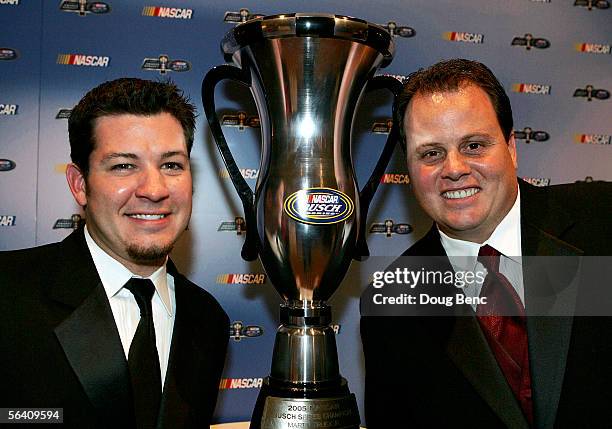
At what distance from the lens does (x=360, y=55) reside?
114 cm

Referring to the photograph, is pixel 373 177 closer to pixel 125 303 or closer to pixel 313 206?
pixel 313 206

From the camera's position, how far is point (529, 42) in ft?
5.93

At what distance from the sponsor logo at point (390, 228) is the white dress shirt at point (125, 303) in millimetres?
705

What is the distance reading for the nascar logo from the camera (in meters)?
1.65

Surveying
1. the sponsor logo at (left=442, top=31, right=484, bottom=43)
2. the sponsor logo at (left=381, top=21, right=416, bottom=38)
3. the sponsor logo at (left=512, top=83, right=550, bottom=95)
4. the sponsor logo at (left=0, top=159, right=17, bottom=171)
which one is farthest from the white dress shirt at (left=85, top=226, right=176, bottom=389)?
the sponsor logo at (left=512, top=83, right=550, bottom=95)

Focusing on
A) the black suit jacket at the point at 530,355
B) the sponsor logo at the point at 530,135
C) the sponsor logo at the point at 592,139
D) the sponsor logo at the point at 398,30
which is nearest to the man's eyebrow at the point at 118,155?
the black suit jacket at the point at 530,355

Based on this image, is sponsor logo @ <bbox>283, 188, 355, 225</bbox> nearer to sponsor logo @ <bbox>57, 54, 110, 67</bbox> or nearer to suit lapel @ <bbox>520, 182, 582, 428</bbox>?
suit lapel @ <bbox>520, 182, 582, 428</bbox>

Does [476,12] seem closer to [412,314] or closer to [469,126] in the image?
[469,126]

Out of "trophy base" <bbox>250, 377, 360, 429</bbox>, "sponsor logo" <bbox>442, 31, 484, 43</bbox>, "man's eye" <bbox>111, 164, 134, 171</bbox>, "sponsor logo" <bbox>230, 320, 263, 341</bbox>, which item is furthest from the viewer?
"sponsor logo" <bbox>442, 31, 484, 43</bbox>

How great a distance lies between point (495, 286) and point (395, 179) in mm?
628

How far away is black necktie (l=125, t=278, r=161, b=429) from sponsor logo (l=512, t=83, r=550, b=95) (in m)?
1.25

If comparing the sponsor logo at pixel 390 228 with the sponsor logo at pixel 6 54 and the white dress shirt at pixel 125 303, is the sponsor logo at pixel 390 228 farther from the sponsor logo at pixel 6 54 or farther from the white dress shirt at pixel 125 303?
the sponsor logo at pixel 6 54

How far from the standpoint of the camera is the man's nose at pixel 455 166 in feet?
3.76

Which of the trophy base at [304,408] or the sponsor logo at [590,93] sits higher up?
the sponsor logo at [590,93]
